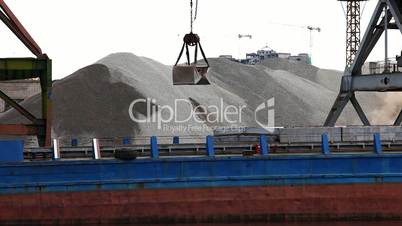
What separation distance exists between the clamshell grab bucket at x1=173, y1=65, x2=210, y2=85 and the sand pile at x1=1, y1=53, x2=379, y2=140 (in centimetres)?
1437

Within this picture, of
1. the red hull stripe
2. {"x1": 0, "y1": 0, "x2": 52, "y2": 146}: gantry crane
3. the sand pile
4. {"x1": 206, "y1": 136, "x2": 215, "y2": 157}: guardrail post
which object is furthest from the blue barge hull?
the sand pile

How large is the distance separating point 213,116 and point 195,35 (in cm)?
2574

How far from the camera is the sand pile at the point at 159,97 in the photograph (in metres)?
56.5

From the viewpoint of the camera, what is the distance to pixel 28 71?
3378 centimetres

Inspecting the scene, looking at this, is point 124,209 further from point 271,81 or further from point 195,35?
point 271,81

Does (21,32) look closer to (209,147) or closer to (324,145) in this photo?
(209,147)

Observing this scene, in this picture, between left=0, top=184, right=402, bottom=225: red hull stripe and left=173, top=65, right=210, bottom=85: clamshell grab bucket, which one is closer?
left=0, top=184, right=402, bottom=225: red hull stripe

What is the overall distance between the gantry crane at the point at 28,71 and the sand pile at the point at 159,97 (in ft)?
67.8

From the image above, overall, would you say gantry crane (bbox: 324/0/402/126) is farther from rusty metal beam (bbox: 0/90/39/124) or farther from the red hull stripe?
rusty metal beam (bbox: 0/90/39/124)

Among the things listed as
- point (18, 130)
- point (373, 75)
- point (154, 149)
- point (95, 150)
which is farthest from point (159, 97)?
point (154, 149)

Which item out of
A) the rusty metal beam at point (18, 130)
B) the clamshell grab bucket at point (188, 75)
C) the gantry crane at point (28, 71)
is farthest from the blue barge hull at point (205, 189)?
the clamshell grab bucket at point (188, 75)

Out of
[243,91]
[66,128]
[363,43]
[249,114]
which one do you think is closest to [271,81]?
[243,91]

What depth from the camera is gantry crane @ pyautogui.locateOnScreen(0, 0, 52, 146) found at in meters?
33.2

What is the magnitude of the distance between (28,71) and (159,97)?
2784 cm
